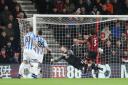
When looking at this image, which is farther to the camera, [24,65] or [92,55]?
[92,55]

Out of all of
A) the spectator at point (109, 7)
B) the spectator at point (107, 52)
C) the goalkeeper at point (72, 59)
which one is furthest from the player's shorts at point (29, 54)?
the spectator at point (109, 7)

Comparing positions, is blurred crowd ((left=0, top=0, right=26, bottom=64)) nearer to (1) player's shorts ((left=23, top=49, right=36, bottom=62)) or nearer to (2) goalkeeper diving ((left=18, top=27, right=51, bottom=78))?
(2) goalkeeper diving ((left=18, top=27, right=51, bottom=78))

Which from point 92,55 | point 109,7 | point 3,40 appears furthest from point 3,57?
point 109,7

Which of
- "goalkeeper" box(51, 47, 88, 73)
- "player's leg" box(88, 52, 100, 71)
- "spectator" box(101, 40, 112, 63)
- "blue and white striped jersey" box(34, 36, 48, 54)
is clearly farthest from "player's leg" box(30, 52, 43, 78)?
"spectator" box(101, 40, 112, 63)

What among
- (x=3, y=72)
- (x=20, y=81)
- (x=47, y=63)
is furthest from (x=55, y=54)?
(x=20, y=81)

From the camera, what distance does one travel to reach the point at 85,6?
20.3 meters

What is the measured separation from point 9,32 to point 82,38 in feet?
7.63

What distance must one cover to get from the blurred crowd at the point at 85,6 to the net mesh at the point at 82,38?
1.60 m

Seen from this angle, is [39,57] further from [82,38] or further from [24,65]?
[82,38]

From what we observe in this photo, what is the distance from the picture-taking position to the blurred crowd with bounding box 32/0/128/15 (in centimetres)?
2027

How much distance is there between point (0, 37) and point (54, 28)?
67.2 inches

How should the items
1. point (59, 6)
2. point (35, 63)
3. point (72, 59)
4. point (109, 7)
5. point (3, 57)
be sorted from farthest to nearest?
point (59, 6) < point (109, 7) < point (3, 57) < point (72, 59) < point (35, 63)

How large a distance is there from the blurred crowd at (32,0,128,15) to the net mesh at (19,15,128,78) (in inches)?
62.8

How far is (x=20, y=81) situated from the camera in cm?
1516
